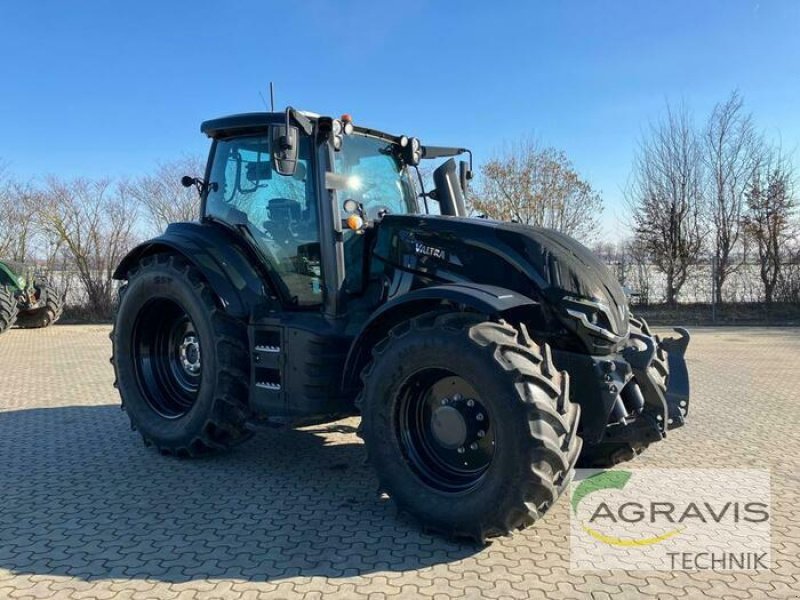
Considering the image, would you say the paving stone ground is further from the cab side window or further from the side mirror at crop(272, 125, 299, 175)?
the side mirror at crop(272, 125, 299, 175)

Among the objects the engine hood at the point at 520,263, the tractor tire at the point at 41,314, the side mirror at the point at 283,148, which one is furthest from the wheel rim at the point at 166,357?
the tractor tire at the point at 41,314

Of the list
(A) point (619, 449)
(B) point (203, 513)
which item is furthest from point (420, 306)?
(B) point (203, 513)

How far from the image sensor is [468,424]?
3490 mm

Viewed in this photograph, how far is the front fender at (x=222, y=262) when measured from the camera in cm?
455

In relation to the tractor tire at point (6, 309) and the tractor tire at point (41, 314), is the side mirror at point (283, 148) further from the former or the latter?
the tractor tire at point (41, 314)

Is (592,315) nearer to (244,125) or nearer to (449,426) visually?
(449,426)

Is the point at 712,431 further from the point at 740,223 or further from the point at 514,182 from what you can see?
the point at 514,182

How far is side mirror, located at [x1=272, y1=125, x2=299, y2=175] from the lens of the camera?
3.86m

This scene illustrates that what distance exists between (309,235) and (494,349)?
1807mm

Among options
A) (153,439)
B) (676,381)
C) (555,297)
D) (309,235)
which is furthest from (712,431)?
(153,439)

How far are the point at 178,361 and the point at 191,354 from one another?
309 millimetres

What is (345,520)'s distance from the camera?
3.72m

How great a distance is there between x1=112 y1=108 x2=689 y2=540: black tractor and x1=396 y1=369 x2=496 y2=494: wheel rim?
0.01m

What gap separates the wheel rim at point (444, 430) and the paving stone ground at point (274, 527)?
13.5 inches
